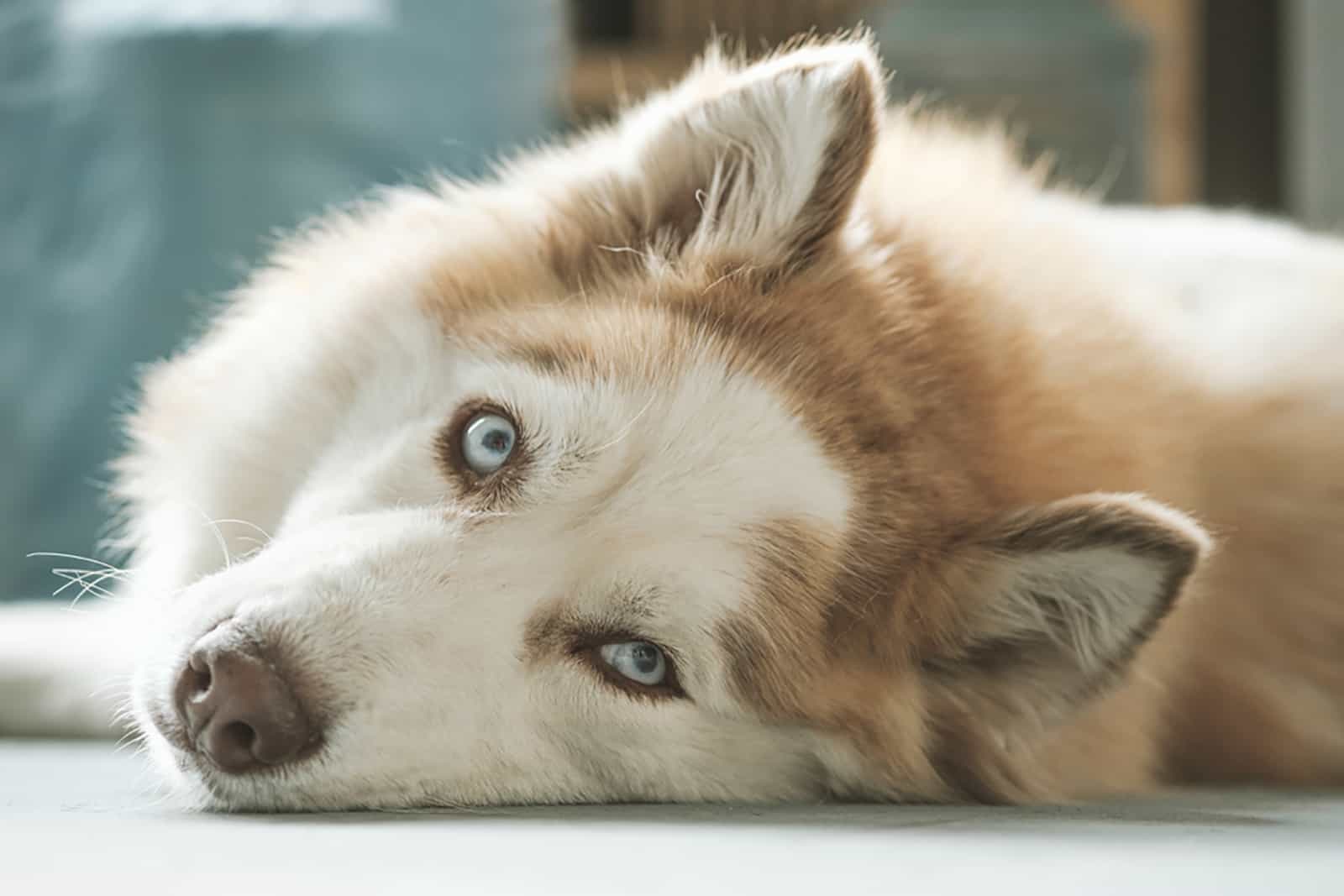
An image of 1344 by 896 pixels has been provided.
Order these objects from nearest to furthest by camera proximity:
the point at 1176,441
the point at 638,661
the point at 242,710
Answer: the point at 242,710, the point at 638,661, the point at 1176,441

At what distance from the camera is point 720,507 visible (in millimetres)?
1664

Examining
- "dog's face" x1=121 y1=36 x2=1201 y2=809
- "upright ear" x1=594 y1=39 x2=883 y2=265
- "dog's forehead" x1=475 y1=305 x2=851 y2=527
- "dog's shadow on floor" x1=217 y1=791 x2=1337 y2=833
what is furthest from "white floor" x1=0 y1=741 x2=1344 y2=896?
"upright ear" x1=594 y1=39 x2=883 y2=265

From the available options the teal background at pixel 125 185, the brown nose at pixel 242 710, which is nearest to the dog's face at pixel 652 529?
the brown nose at pixel 242 710

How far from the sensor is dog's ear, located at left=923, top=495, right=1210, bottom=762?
1.66 metres

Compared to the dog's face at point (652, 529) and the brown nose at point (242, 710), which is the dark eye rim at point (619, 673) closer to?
the dog's face at point (652, 529)

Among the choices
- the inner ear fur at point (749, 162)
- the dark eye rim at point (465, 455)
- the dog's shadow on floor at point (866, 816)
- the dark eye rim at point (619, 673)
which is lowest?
the dog's shadow on floor at point (866, 816)

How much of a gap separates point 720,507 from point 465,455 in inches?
12.9

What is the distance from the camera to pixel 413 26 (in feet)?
12.5

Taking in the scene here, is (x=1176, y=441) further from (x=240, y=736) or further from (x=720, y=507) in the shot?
(x=240, y=736)

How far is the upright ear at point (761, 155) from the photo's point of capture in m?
1.81

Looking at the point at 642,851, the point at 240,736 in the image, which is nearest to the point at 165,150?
the point at 240,736

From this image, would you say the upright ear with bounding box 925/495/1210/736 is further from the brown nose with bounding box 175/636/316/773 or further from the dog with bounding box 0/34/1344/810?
the brown nose with bounding box 175/636/316/773

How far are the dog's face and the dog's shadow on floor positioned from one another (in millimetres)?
67

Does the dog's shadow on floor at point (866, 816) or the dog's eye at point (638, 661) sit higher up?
the dog's eye at point (638, 661)
